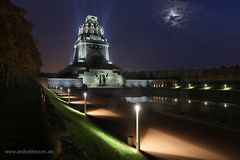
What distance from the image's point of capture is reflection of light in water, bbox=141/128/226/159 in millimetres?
10858

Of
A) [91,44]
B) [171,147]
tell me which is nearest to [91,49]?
[91,44]

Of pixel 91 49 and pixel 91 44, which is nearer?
pixel 91 44

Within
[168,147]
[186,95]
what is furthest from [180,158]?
[186,95]

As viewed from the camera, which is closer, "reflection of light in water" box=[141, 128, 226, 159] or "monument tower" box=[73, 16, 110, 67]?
"reflection of light in water" box=[141, 128, 226, 159]

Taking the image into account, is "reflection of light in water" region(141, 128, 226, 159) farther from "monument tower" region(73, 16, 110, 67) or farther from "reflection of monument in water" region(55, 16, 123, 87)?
"monument tower" region(73, 16, 110, 67)

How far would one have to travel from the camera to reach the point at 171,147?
39.5ft

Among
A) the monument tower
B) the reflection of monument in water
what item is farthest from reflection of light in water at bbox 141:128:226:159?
the monument tower

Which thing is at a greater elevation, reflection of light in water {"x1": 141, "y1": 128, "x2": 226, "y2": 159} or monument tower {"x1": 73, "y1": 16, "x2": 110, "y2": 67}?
monument tower {"x1": 73, "y1": 16, "x2": 110, "y2": 67}

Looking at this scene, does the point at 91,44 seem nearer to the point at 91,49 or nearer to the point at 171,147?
the point at 91,49

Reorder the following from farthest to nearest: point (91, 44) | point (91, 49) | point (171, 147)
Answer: point (91, 49) → point (91, 44) → point (171, 147)

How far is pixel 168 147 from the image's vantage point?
12.1 meters

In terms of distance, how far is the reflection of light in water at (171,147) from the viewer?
35.6ft

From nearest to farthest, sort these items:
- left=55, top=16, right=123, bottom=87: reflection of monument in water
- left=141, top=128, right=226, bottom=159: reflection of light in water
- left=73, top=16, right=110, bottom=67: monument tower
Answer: left=141, top=128, right=226, bottom=159: reflection of light in water < left=55, top=16, right=123, bottom=87: reflection of monument in water < left=73, top=16, right=110, bottom=67: monument tower

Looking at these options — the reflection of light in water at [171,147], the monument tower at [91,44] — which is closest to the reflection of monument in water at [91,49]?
the monument tower at [91,44]
